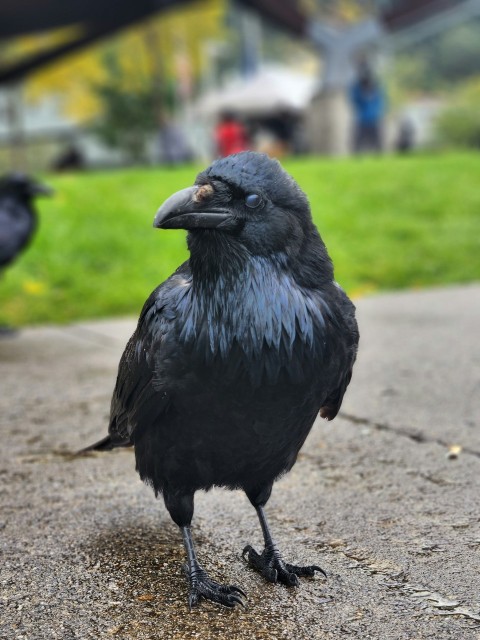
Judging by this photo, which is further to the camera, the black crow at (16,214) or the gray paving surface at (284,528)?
the black crow at (16,214)

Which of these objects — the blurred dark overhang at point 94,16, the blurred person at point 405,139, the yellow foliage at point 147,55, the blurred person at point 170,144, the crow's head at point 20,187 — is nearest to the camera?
the crow's head at point 20,187

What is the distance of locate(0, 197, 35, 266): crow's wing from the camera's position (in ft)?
24.2

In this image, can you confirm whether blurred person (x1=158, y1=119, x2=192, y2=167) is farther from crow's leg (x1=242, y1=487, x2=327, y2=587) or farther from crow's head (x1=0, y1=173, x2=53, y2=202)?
crow's leg (x1=242, y1=487, x2=327, y2=587)

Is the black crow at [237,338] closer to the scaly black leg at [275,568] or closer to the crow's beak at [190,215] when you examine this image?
the crow's beak at [190,215]

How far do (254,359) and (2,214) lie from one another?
5461 mm

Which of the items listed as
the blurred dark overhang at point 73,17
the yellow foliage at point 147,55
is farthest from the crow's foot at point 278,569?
the yellow foliage at point 147,55

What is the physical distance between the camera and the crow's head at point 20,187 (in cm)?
784

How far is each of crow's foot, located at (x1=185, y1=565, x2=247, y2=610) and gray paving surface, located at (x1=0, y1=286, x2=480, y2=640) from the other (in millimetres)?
36

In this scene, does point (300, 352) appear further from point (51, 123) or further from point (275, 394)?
point (51, 123)

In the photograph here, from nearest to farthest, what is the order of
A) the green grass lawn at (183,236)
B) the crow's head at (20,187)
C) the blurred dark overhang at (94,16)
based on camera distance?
the crow's head at (20,187) → the green grass lawn at (183,236) → the blurred dark overhang at (94,16)

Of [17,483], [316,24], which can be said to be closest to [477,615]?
[17,483]

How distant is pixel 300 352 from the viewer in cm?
263

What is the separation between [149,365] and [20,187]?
5.52 meters

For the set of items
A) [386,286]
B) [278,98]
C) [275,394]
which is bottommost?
[386,286]
